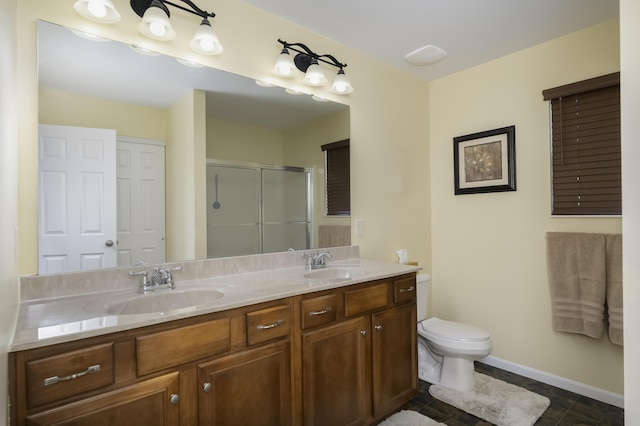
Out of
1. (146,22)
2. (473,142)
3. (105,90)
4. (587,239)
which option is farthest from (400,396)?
(146,22)

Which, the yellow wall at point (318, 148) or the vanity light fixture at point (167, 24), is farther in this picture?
the yellow wall at point (318, 148)

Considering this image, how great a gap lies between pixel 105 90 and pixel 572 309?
304 cm

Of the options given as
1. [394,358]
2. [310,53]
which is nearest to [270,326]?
[394,358]

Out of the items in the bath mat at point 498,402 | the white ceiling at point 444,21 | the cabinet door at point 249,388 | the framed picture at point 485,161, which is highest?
the white ceiling at point 444,21

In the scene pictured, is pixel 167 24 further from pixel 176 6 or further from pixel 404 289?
pixel 404 289

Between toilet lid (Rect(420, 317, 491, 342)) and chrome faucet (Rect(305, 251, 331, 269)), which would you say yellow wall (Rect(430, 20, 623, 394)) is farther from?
chrome faucet (Rect(305, 251, 331, 269))

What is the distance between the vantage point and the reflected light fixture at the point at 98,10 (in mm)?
1425

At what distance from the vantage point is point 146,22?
60.8 inches

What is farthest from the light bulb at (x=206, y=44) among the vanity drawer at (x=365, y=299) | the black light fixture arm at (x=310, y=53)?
the vanity drawer at (x=365, y=299)

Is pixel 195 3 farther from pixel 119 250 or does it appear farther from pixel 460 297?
pixel 460 297

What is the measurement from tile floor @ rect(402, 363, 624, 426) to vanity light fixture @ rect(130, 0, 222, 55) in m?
2.43

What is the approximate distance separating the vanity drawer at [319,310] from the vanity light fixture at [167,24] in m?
1.40

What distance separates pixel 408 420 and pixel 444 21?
248 cm

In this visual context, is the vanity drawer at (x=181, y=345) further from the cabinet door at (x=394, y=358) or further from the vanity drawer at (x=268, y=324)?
the cabinet door at (x=394, y=358)
